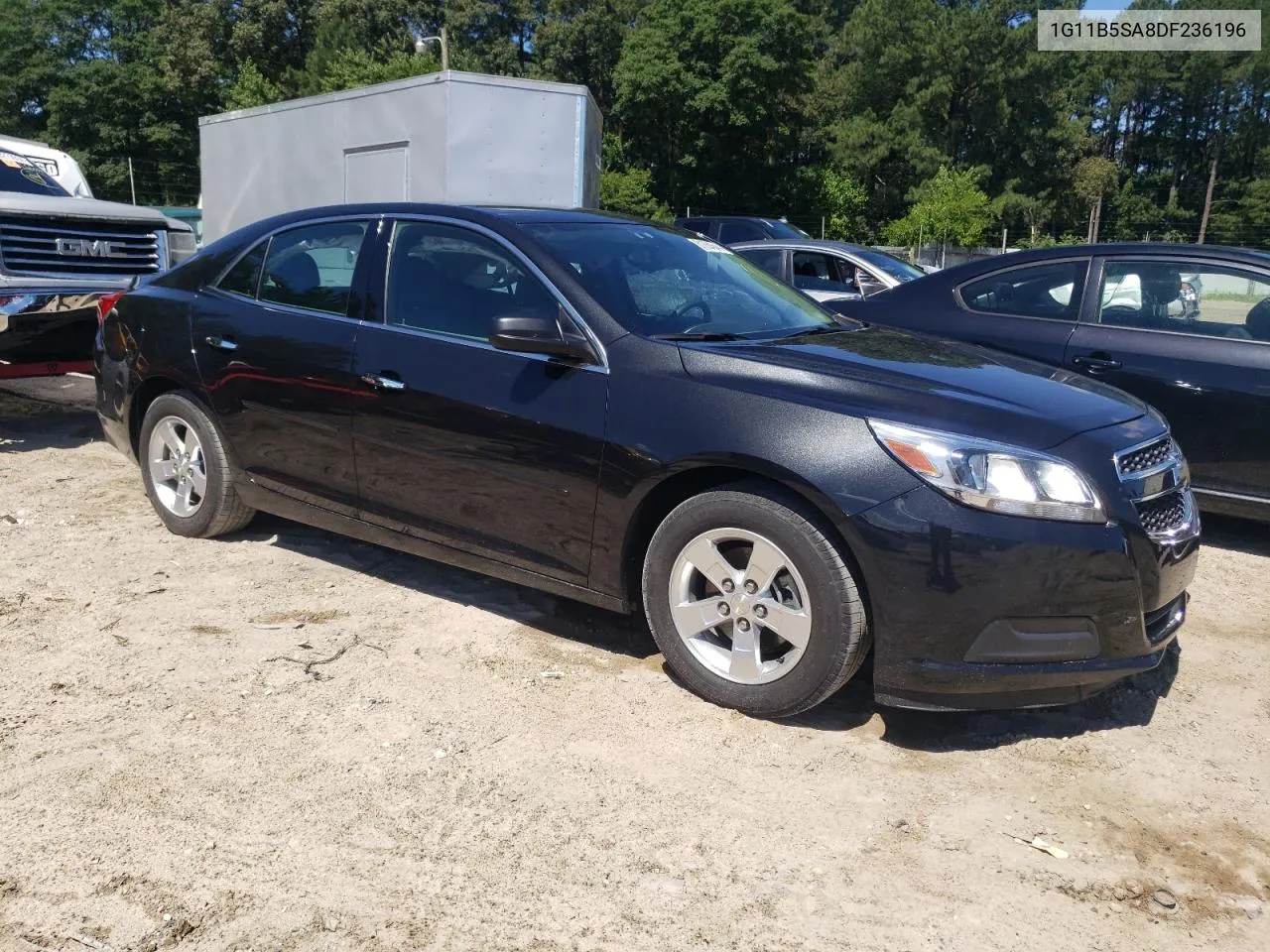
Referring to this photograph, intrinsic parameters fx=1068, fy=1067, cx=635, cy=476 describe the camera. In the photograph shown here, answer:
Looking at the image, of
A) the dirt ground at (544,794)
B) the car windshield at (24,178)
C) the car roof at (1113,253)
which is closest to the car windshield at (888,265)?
the car roof at (1113,253)

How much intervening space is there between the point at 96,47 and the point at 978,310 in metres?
67.9

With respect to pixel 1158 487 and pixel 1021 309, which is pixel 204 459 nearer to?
pixel 1158 487

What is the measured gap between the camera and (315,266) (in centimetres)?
455

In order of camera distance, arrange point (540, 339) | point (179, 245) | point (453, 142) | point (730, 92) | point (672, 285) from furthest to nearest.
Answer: point (730, 92) → point (453, 142) → point (179, 245) → point (672, 285) → point (540, 339)

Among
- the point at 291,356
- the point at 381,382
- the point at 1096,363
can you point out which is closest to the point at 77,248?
the point at 291,356

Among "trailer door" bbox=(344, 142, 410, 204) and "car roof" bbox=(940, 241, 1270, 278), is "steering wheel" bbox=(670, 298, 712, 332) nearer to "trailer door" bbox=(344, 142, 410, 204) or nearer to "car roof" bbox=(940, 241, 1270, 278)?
"car roof" bbox=(940, 241, 1270, 278)

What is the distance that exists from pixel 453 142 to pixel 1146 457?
8157 millimetres

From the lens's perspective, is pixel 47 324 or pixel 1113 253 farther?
pixel 47 324

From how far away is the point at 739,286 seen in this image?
14.2 ft

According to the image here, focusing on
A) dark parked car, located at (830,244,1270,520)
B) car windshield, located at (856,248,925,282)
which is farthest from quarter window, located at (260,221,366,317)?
car windshield, located at (856,248,925,282)

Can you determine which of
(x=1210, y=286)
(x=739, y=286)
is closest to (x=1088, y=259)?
(x=1210, y=286)

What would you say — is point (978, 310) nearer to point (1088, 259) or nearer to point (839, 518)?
→ point (1088, 259)

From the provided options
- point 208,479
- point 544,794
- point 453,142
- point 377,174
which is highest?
point 453,142

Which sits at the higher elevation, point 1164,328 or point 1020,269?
point 1020,269
